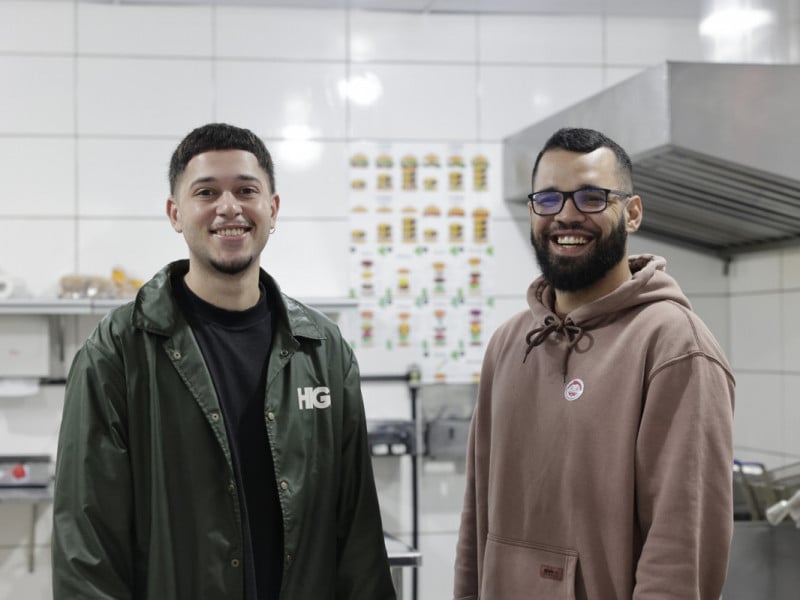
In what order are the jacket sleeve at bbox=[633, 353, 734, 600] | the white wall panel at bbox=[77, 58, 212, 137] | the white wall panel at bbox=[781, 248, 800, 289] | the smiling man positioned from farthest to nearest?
the white wall panel at bbox=[77, 58, 212, 137] → the white wall panel at bbox=[781, 248, 800, 289] → the smiling man → the jacket sleeve at bbox=[633, 353, 734, 600]

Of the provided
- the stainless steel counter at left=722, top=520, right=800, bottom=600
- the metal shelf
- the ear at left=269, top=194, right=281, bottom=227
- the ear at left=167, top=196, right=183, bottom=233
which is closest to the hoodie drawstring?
the ear at left=269, top=194, right=281, bottom=227

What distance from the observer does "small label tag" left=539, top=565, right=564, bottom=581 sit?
147 centimetres

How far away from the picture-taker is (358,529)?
Answer: 1610mm

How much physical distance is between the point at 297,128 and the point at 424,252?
23.4 inches

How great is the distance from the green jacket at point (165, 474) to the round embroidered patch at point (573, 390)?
0.39 m

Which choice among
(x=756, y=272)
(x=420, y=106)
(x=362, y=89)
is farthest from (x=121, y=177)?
(x=756, y=272)

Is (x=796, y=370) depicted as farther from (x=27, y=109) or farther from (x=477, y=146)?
(x=27, y=109)

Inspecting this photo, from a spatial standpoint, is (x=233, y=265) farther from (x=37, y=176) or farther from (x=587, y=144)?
(x=37, y=176)

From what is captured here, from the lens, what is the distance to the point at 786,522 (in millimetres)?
2512

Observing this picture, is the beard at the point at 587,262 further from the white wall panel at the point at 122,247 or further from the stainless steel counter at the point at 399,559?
the white wall panel at the point at 122,247

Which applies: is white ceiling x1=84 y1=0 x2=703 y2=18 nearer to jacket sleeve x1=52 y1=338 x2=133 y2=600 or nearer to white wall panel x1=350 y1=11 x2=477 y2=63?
white wall panel x1=350 y1=11 x2=477 y2=63

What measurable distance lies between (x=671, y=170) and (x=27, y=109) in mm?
2022

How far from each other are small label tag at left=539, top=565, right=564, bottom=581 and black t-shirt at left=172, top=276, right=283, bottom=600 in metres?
0.41

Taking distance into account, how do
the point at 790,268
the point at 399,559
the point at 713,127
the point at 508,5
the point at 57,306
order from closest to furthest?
the point at 713,127 → the point at 399,559 → the point at 57,306 → the point at 790,268 → the point at 508,5
